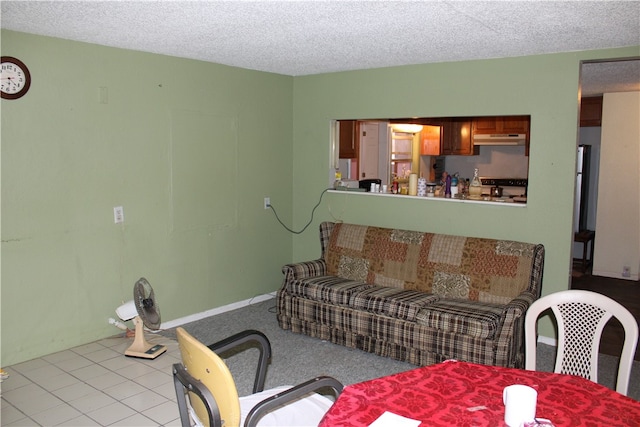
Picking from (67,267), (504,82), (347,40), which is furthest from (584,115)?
(67,267)

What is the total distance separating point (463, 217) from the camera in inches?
187

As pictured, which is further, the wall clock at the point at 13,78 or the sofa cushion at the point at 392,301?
the sofa cushion at the point at 392,301

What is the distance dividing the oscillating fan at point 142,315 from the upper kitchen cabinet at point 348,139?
2845mm

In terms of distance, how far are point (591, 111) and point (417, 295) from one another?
4.27 m

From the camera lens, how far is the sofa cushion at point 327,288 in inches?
167

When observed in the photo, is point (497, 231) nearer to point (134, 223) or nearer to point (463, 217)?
point (463, 217)

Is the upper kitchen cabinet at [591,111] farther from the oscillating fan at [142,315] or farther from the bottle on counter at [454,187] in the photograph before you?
the oscillating fan at [142,315]

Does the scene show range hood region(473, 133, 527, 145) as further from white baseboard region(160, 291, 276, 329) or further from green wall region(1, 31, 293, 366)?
white baseboard region(160, 291, 276, 329)

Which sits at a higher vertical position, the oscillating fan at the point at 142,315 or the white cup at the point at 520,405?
the white cup at the point at 520,405

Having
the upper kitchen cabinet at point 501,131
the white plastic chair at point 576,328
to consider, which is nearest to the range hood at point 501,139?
the upper kitchen cabinet at point 501,131

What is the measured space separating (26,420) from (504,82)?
4.12 meters

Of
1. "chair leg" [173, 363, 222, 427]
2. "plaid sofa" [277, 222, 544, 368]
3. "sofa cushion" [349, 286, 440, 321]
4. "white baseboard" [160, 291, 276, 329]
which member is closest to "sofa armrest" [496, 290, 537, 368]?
"plaid sofa" [277, 222, 544, 368]

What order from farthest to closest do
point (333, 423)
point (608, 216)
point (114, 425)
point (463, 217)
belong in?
point (608, 216), point (463, 217), point (114, 425), point (333, 423)

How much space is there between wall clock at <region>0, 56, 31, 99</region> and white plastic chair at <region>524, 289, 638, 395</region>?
135 inches
